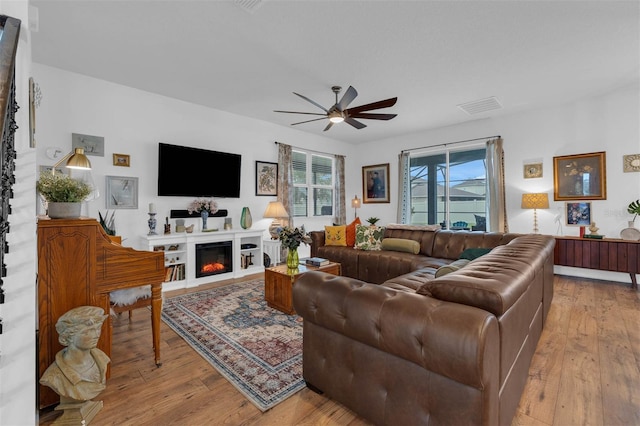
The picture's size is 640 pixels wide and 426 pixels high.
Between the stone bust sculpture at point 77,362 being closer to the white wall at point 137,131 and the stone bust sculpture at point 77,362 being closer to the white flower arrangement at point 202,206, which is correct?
the white wall at point 137,131

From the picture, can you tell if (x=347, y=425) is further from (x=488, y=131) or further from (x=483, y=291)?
(x=488, y=131)

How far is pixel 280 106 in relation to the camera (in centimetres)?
477

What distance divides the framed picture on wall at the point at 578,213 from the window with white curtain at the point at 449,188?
127cm

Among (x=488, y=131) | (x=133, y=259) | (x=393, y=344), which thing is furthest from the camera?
(x=488, y=131)

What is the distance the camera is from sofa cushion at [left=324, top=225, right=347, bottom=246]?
15.7 ft

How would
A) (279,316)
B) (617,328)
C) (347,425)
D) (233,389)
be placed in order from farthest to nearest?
(279,316), (617,328), (233,389), (347,425)

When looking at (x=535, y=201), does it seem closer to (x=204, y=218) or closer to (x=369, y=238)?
(x=369, y=238)

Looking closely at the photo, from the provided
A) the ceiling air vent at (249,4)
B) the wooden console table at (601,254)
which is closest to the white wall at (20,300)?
the ceiling air vent at (249,4)

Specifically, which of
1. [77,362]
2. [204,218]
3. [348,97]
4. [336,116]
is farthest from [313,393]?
[204,218]

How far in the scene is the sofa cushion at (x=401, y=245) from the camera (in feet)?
13.8

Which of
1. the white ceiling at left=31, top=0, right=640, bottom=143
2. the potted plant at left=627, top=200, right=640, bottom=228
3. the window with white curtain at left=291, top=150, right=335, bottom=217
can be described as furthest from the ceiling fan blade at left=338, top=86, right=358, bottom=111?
the potted plant at left=627, top=200, right=640, bottom=228

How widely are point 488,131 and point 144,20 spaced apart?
5.72 m

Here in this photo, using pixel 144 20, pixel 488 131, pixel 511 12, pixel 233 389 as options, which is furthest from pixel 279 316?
pixel 488 131

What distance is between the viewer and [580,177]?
15.3 ft
